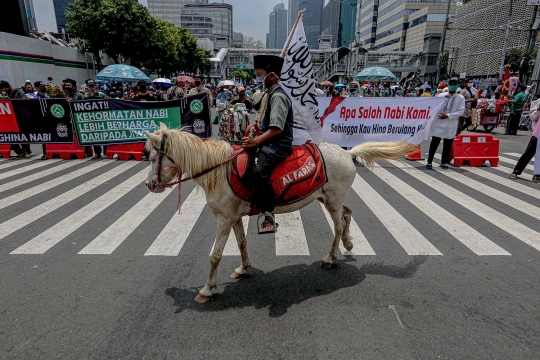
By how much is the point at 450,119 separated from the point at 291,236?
6.43 meters

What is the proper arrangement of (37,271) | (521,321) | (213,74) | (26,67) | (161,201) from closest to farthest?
(521,321)
(37,271)
(161,201)
(26,67)
(213,74)

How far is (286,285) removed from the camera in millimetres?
3637

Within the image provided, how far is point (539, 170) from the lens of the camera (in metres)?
7.63

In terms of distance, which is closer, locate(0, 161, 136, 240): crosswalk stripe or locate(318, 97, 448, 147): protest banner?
locate(0, 161, 136, 240): crosswalk stripe

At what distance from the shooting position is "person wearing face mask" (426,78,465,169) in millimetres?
8602

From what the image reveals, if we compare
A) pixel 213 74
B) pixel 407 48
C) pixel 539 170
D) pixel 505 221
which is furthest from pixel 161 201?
pixel 407 48

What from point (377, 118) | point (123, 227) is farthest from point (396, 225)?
point (377, 118)

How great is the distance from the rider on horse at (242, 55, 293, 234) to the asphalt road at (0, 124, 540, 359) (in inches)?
→ 39.2

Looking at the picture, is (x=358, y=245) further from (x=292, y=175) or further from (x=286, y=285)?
(x=292, y=175)

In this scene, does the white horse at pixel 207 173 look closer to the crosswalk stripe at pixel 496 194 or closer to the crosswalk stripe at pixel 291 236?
the crosswalk stripe at pixel 291 236

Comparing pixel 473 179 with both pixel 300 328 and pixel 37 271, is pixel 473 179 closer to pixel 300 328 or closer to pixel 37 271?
pixel 300 328

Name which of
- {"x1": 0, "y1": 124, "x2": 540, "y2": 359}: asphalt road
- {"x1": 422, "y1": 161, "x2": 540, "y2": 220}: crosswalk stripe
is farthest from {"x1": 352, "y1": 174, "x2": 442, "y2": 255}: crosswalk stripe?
{"x1": 422, "y1": 161, "x2": 540, "y2": 220}: crosswalk stripe

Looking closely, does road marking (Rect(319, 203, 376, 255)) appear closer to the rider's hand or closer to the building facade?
the rider's hand

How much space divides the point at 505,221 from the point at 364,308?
12.2 feet
